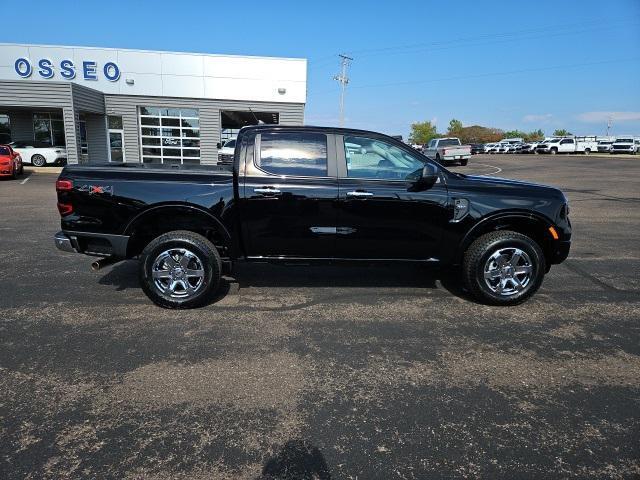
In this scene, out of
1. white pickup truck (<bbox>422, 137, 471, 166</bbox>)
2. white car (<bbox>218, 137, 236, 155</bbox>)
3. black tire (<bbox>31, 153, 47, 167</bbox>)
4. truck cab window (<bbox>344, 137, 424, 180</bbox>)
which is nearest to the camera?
truck cab window (<bbox>344, 137, 424, 180</bbox>)

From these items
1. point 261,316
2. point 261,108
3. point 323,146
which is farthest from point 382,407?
point 261,108

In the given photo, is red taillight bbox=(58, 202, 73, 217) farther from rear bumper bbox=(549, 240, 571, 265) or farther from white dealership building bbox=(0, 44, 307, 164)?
white dealership building bbox=(0, 44, 307, 164)

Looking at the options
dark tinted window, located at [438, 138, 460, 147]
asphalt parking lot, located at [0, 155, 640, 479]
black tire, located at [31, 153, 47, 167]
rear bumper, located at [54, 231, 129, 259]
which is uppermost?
dark tinted window, located at [438, 138, 460, 147]

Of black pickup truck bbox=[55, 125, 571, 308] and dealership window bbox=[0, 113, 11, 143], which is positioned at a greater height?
dealership window bbox=[0, 113, 11, 143]

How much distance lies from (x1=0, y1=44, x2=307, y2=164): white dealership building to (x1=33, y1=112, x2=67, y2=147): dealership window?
51cm

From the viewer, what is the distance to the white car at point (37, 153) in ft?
84.2

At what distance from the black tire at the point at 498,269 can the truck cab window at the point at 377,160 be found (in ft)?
3.61

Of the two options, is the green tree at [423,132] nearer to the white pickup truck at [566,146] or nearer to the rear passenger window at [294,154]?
the white pickup truck at [566,146]

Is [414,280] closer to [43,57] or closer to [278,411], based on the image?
[278,411]

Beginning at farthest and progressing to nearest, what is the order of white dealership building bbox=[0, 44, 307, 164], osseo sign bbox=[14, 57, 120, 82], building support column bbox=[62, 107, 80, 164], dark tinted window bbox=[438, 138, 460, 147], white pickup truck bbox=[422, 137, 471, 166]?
1. dark tinted window bbox=[438, 138, 460, 147]
2. white pickup truck bbox=[422, 137, 471, 166]
3. white dealership building bbox=[0, 44, 307, 164]
4. osseo sign bbox=[14, 57, 120, 82]
5. building support column bbox=[62, 107, 80, 164]

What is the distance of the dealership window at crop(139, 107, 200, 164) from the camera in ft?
85.2

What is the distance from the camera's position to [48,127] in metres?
27.9

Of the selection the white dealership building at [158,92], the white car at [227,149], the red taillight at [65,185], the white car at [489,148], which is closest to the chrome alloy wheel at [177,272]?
the red taillight at [65,185]

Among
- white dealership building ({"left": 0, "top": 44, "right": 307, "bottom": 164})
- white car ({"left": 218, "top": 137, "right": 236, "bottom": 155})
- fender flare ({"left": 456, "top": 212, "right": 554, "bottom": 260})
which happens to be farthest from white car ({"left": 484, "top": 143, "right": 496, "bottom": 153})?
fender flare ({"left": 456, "top": 212, "right": 554, "bottom": 260})
